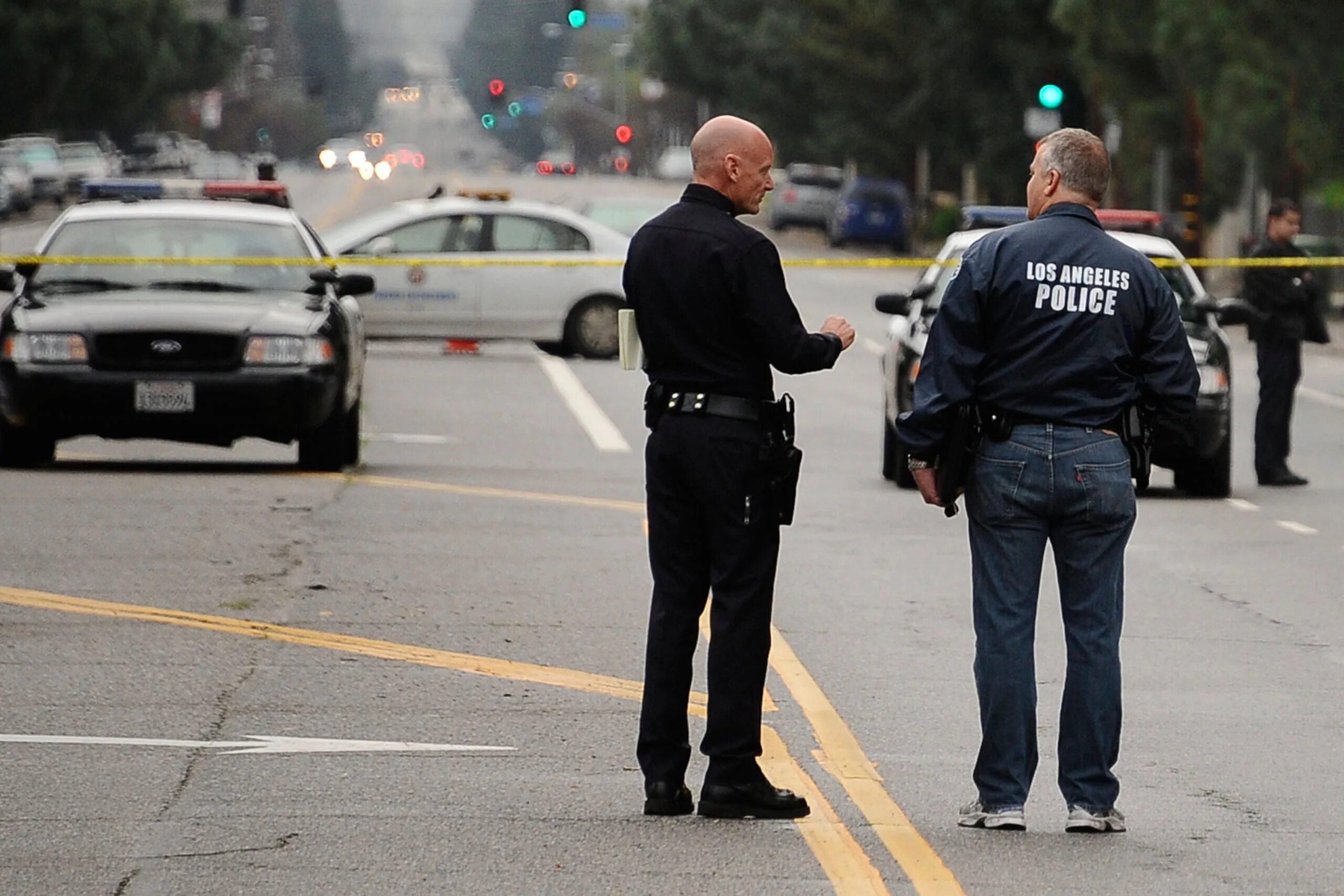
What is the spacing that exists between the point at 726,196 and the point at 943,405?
2.72ft

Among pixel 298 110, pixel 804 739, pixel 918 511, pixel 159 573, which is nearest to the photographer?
pixel 804 739

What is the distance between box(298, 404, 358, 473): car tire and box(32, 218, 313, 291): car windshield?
34.7 inches

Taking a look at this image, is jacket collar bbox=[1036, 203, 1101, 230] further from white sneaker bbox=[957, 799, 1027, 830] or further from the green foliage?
the green foliage

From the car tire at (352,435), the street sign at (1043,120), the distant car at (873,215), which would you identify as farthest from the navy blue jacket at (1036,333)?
the distant car at (873,215)

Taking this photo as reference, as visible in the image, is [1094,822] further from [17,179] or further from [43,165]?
[43,165]

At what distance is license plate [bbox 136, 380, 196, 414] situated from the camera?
15144 millimetres

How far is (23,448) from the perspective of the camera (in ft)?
52.2

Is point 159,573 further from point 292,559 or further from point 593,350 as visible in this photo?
point 593,350

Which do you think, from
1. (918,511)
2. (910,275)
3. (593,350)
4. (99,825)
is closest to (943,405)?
(99,825)

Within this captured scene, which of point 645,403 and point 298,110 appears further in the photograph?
point 298,110

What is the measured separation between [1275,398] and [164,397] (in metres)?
7.02

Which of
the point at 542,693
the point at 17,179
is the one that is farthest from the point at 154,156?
the point at 542,693

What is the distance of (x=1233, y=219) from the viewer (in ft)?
186

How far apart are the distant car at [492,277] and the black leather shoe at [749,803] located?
63.8ft
